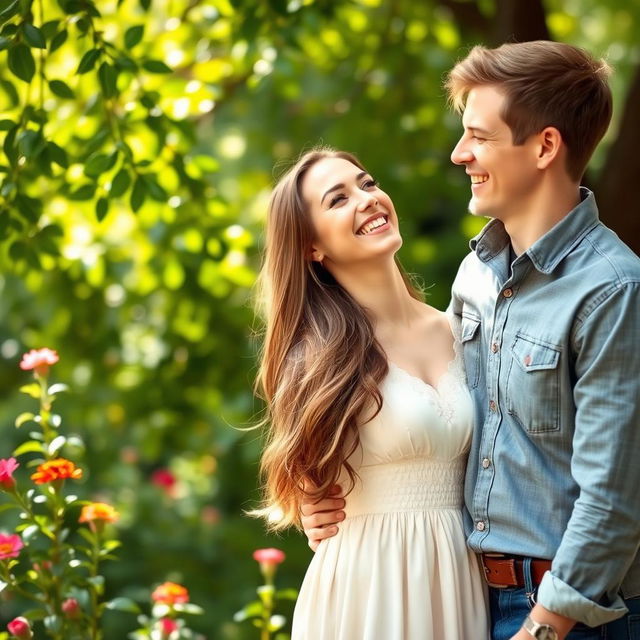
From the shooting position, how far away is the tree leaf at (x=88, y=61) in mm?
3092

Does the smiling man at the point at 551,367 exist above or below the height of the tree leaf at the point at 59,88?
below

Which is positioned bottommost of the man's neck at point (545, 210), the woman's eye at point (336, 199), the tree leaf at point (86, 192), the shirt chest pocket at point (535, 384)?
the shirt chest pocket at point (535, 384)

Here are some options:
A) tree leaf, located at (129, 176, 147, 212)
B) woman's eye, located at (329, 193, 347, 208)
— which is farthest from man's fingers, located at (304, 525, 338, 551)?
tree leaf, located at (129, 176, 147, 212)

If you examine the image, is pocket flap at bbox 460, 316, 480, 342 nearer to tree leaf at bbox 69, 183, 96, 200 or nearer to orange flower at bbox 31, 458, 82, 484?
orange flower at bbox 31, 458, 82, 484

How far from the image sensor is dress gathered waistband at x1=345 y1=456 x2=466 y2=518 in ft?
8.63

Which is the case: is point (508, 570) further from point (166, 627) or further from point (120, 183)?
point (120, 183)

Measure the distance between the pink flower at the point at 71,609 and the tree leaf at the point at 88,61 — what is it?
57.5 inches

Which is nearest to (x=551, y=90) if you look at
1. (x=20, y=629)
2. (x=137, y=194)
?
(x=137, y=194)

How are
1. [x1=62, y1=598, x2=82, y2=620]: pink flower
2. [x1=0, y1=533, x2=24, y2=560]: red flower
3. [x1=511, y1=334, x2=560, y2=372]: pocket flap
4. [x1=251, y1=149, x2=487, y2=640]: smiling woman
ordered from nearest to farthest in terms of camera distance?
[x1=511, y1=334, x2=560, y2=372]: pocket flap
[x1=251, y1=149, x2=487, y2=640]: smiling woman
[x1=0, y1=533, x2=24, y2=560]: red flower
[x1=62, y1=598, x2=82, y2=620]: pink flower

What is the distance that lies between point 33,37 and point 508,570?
179 cm

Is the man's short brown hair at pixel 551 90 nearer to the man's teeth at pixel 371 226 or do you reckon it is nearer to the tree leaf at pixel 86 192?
the man's teeth at pixel 371 226

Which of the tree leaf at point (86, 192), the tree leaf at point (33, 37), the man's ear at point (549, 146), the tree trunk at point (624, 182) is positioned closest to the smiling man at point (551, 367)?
the man's ear at point (549, 146)

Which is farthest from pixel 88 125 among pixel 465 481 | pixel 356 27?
pixel 465 481

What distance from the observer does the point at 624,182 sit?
14.3 feet
